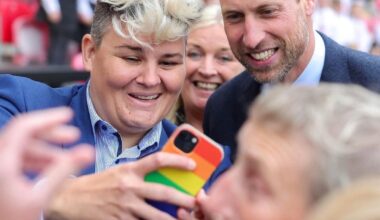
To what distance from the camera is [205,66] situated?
12.6 feet

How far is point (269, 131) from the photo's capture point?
1261 mm

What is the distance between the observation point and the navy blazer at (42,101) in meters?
2.32

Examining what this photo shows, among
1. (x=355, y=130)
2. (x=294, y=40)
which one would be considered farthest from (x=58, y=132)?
(x=294, y=40)

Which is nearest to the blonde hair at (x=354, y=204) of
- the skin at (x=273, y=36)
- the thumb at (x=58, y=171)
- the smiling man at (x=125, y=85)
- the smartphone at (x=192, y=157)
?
the thumb at (x=58, y=171)

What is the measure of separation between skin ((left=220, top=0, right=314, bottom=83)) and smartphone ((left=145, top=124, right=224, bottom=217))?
120cm

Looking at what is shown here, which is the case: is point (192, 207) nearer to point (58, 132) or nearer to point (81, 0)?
point (58, 132)

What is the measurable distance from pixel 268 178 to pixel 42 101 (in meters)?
1.32

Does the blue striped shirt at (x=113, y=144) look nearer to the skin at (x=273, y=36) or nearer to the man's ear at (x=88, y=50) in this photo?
the man's ear at (x=88, y=50)

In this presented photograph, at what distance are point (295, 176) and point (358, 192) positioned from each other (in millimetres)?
135

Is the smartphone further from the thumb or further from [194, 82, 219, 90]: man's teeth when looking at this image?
[194, 82, 219, 90]: man's teeth

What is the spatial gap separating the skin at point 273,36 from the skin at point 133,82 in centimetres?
45

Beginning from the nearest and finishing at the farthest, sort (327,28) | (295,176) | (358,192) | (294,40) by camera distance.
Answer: (358,192) → (295,176) → (294,40) → (327,28)

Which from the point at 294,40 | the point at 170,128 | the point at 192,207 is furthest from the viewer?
the point at 294,40

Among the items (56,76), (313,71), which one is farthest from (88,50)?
(56,76)
